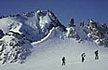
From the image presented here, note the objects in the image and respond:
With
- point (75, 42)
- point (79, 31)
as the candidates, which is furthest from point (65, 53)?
point (79, 31)

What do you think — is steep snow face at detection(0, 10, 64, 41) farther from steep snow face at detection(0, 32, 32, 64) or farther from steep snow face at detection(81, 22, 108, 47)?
steep snow face at detection(81, 22, 108, 47)

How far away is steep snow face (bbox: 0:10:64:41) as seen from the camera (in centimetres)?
11025

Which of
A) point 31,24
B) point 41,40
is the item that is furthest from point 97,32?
point 31,24

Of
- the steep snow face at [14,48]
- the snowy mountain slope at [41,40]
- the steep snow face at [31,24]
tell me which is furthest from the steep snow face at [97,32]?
the steep snow face at [14,48]

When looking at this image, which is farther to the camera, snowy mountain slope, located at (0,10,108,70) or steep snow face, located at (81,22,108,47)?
steep snow face, located at (81,22,108,47)

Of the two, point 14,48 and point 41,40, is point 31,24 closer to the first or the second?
point 41,40

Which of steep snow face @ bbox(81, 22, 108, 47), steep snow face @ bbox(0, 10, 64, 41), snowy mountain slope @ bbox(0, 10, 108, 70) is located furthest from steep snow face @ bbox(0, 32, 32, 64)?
steep snow face @ bbox(81, 22, 108, 47)

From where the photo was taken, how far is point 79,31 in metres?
115

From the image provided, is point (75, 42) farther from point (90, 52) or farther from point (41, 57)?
point (41, 57)

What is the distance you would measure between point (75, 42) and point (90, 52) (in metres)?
11.9

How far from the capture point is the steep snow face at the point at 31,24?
110250 millimetres

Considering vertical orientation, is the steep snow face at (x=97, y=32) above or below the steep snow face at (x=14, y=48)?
above

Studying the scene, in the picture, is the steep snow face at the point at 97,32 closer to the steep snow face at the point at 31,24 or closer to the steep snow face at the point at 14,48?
the steep snow face at the point at 31,24

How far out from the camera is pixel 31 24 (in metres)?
119
